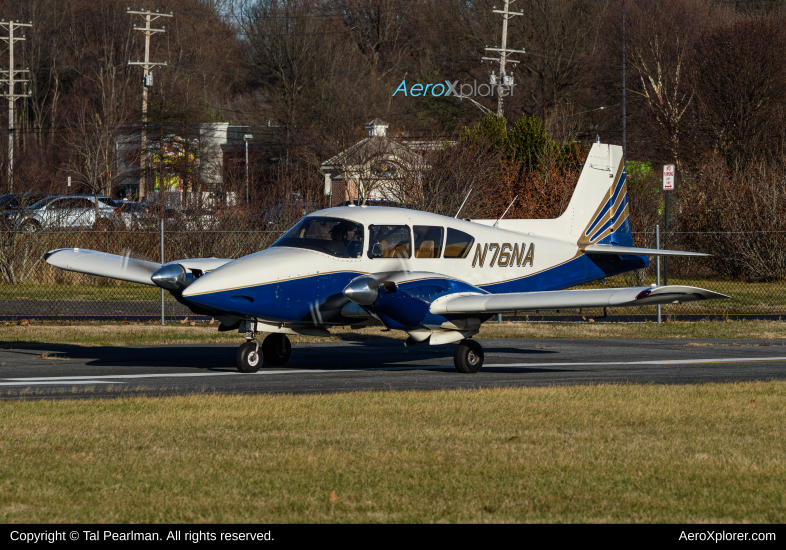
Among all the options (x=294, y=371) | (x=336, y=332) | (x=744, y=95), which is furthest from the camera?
(x=744, y=95)

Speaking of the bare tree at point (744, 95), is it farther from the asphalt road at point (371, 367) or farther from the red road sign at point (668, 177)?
the asphalt road at point (371, 367)

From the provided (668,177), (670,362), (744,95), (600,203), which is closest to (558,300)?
(670,362)

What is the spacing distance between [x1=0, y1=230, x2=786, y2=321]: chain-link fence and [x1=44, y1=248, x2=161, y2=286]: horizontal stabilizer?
683 cm

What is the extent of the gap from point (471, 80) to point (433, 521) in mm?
63000

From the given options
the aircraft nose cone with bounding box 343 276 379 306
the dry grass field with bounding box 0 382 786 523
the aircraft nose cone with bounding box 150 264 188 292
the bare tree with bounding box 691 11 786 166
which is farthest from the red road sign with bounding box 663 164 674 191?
the bare tree with bounding box 691 11 786 166

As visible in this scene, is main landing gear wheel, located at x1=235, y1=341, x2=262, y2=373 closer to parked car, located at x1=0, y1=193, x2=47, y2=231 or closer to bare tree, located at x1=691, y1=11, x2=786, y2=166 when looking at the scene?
parked car, located at x1=0, y1=193, x2=47, y2=231

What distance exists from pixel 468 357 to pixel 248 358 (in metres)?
3.51

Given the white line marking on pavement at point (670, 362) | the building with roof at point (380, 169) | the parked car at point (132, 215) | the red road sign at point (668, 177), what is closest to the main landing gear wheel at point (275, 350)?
the white line marking on pavement at point (670, 362)

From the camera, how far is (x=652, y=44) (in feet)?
191

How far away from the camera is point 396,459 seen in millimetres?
7957

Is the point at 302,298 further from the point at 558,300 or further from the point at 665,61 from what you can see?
the point at 665,61

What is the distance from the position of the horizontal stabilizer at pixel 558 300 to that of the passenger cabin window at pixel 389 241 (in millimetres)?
1142

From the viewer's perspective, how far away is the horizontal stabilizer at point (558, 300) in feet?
41.1

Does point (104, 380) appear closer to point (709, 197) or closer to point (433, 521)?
point (433, 521)
